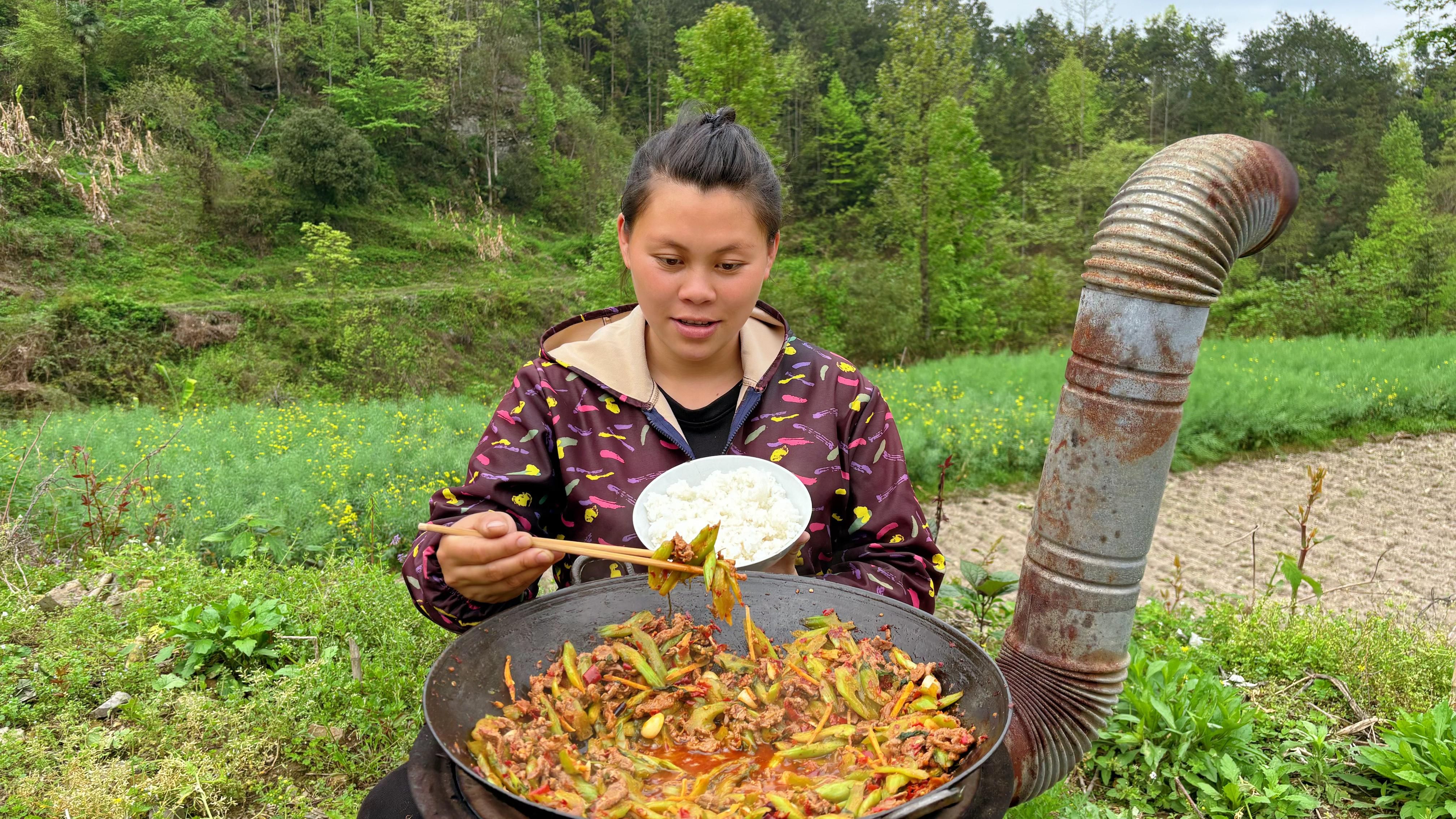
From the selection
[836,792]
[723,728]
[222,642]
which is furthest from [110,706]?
[836,792]

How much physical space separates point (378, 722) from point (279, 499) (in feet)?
11.3

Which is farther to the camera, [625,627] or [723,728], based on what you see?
[625,627]

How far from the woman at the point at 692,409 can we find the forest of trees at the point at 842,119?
517 inches

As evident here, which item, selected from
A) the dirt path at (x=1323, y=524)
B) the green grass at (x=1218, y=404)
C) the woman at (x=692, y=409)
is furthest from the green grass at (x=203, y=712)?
the green grass at (x=1218, y=404)

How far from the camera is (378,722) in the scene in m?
2.92

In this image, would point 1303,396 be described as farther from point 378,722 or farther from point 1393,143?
point 1393,143

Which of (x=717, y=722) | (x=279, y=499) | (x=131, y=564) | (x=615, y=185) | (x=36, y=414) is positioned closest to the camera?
(x=717, y=722)

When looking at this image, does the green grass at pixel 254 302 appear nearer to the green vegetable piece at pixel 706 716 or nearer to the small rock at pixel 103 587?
the small rock at pixel 103 587

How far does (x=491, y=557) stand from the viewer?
1.59 metres

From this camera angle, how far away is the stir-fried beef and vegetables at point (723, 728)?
130 centimetres

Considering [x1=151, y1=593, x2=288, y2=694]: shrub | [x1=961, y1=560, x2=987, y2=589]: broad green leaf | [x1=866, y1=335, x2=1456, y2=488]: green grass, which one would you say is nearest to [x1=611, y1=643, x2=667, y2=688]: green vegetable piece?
[x1=151, y1=593, x2=288, y2=694]: shrub

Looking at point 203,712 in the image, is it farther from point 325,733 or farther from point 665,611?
point 665,611

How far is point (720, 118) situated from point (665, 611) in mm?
1209

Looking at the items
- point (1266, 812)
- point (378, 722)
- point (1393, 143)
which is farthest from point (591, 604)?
point (1393, 143)
